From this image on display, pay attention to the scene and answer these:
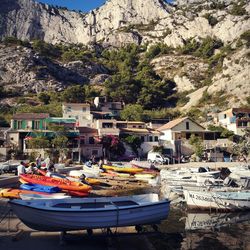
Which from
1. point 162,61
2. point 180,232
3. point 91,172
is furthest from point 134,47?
point 180,232

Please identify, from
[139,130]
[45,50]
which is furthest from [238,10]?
[139,130]

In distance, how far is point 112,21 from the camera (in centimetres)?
16550

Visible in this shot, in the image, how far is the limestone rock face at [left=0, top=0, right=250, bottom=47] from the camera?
136 metres

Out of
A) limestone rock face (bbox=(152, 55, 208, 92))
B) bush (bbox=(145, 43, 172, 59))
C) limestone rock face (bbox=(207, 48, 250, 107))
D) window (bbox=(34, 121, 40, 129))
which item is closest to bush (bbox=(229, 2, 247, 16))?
limestone rock face (bbox=(152, 55, 208, 92))

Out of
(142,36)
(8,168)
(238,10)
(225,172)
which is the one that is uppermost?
(238,10)

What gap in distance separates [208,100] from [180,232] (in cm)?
7224

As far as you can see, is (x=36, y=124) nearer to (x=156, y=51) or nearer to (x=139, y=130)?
(x=139, y=130)

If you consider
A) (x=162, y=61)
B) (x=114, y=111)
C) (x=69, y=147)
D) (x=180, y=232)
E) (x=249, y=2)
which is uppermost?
(x=249, y=2)

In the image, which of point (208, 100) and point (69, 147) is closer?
point (69, 147)

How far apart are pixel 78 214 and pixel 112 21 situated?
16253 centimetres

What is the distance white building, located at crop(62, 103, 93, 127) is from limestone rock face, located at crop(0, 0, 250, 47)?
249 ft

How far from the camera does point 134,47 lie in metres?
134

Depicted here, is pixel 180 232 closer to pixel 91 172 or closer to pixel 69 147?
pixel 91 172

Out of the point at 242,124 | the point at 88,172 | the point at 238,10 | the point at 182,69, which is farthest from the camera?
the point at 238,10
